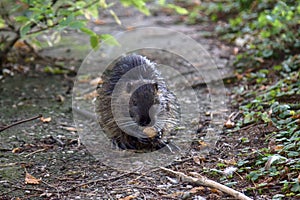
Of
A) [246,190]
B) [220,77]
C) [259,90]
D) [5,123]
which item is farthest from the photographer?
[220,77]

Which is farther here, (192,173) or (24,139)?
(24,139)

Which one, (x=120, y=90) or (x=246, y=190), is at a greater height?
(x=120, y=90)

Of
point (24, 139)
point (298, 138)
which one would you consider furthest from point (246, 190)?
point (24, 139)

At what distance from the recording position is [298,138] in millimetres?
3637

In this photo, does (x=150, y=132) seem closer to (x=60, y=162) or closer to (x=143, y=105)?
(x=143, y=105)

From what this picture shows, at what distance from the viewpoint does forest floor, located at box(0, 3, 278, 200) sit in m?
3.36

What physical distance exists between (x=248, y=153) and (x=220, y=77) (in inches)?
82.9

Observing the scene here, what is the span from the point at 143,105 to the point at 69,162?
70cm

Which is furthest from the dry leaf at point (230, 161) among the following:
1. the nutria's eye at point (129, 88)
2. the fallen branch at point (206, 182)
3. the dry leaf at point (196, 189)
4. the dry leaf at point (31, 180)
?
the dry leaf at point (31, 180)

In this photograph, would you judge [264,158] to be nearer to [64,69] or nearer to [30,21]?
[30,21]

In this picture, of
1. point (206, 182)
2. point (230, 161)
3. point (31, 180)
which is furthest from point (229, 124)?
point (31, 180)

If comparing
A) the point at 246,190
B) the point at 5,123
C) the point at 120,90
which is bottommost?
the point at 5,123

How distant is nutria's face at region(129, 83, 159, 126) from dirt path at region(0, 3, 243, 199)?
0.35 meters

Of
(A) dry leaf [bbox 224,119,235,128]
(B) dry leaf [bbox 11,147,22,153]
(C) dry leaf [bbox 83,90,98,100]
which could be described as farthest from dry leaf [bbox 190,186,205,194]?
(C) dry leaf [bbox 83,90,98,100]
